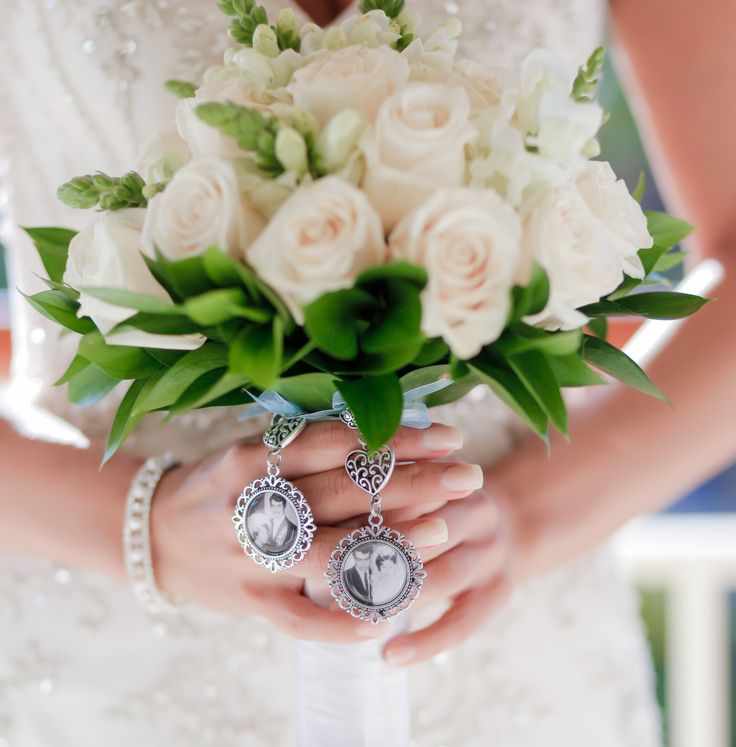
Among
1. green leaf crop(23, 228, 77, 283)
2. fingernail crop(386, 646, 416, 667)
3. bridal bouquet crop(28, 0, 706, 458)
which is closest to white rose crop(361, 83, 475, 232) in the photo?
bridal bouquet crop(28, 0, 706, 458)

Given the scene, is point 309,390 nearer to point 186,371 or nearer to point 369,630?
point 186,371

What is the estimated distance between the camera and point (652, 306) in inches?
24.7

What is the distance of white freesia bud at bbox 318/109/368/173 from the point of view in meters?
0.48

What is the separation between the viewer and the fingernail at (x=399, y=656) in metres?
0.73

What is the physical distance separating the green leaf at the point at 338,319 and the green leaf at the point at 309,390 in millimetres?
59

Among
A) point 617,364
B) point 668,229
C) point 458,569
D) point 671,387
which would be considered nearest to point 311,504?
point 458,569

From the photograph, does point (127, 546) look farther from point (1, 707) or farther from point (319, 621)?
point (1, 707)

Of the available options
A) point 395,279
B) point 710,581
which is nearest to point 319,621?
point 395,279

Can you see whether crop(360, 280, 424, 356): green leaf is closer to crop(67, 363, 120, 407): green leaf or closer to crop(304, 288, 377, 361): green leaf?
crop(304, 288, 377, 361): green leaf

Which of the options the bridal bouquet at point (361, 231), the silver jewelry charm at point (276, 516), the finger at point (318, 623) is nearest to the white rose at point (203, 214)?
the bridal bouquet at point (361, 231)

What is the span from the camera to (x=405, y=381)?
0.60 m

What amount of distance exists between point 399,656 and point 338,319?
377 mm

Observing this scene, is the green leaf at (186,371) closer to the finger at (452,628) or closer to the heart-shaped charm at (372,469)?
the heart-shaped charm at (372,469)

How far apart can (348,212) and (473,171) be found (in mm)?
94
